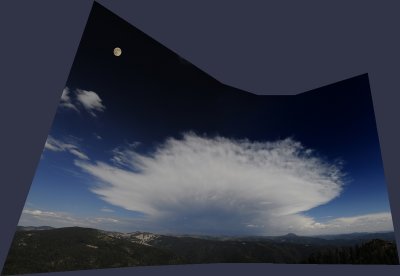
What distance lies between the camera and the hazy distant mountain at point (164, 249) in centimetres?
1600

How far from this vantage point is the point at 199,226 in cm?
2833

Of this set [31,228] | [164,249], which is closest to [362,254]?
[164,249]

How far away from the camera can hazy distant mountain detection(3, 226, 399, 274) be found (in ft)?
52.5

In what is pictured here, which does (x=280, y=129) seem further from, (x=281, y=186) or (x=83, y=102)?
(x=83, y=102)

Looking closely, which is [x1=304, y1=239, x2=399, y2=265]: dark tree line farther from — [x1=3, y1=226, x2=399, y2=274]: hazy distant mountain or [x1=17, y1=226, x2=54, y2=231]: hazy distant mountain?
[x1=17, y1=226, x2=54, y2=231]: hazy distant mountain

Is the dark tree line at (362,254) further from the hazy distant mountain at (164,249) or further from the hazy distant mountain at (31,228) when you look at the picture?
the hazy distant mountain at (31,228)

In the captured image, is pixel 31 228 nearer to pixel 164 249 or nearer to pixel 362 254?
pixel 164 249

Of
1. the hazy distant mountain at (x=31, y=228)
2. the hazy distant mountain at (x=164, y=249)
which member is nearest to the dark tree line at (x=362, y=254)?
the hazy distant mountain at (x=164, y=249)

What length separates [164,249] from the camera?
2447 centimetres

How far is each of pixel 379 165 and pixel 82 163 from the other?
2407 centimetres

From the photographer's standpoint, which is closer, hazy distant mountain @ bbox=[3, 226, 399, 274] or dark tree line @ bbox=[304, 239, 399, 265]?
hazy distant mountain @ bbox=[3, 226, 399, 274]

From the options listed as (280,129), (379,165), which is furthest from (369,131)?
(280,129)

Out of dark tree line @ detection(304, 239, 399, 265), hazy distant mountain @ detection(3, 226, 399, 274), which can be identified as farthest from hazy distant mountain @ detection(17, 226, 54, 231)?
dark tree line @ detection(304, 239, 399, 265)

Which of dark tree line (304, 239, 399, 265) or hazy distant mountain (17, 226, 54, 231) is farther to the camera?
dark tree line (304, 239, 399, 265)
